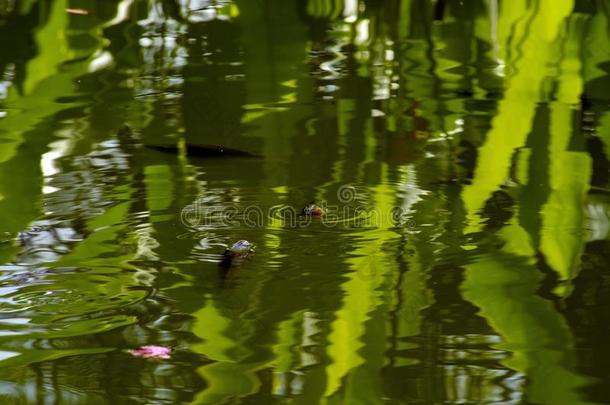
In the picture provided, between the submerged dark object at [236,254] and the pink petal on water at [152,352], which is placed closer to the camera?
the pink petal on water at [152,352]

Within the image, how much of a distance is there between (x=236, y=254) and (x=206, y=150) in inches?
38.2

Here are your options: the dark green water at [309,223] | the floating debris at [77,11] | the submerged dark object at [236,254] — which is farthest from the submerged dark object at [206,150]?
the floating debris at [77,11]

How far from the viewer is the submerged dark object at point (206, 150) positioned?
3332 millimetres

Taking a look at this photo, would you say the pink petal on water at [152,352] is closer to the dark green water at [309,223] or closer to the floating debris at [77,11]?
the dark green water at [309,223]

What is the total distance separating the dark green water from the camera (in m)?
1.97

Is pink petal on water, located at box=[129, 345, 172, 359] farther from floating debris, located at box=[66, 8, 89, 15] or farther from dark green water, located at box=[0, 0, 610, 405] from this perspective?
floating debris, located at box=[66, 8, 89, 15]

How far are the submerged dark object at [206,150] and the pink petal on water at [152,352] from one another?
1338 mm

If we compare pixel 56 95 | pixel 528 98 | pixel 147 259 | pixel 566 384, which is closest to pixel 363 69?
pixel 528 98

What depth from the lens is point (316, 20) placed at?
581cm

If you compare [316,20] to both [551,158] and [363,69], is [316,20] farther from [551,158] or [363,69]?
[551,158]

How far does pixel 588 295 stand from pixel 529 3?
366 cm

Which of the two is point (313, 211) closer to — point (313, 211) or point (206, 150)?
point (313, 211)

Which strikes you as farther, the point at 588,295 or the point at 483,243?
the point at 483,243

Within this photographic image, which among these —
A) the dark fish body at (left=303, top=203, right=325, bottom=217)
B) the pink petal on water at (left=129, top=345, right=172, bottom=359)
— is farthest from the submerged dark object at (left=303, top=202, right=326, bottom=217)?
the pink petal on water at (left=129, top=345, right=172, bottom=359)
